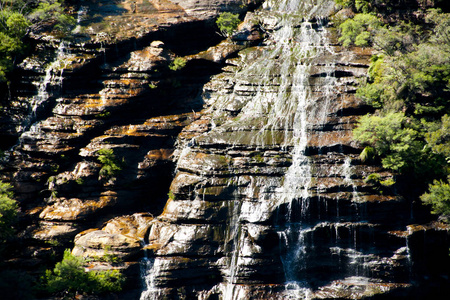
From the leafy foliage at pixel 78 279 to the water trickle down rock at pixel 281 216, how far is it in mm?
2063

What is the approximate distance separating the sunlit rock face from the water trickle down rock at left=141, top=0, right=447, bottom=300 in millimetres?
84

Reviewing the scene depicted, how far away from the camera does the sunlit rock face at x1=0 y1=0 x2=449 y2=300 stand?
22.7 meters

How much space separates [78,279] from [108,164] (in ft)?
25.8

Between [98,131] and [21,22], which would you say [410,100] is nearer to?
[98,131]

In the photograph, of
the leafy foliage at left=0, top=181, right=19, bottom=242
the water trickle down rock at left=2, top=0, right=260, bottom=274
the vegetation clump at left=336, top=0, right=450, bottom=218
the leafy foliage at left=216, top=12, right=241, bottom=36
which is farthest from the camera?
the leafy foliage at left=216, top=12, right=241, bottom=36

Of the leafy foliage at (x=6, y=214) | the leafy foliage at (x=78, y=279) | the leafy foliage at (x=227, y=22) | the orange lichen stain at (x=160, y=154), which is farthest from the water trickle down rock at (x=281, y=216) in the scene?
the leafy foliage at (x=227, y=22)

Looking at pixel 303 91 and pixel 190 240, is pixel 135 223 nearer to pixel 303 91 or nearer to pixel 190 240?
pixel 190 240

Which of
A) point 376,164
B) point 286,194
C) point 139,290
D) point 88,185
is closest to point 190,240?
point 139,290

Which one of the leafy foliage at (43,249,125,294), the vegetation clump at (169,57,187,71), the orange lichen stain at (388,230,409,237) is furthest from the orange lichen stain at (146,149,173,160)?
the orange lichen stain at (388,230,409,237)

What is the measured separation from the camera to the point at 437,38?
27609 millimetres

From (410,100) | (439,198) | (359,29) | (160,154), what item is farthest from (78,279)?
(359,29)

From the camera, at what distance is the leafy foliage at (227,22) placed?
32.9 meters

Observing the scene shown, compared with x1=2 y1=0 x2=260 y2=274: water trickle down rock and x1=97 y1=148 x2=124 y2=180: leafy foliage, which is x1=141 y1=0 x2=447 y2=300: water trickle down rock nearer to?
x1=2 y1=0 x2=260 y2=274: water trickle down rock

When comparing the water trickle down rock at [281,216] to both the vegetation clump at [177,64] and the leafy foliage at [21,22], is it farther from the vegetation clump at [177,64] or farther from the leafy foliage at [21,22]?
the leafy foliage at [21,22]
